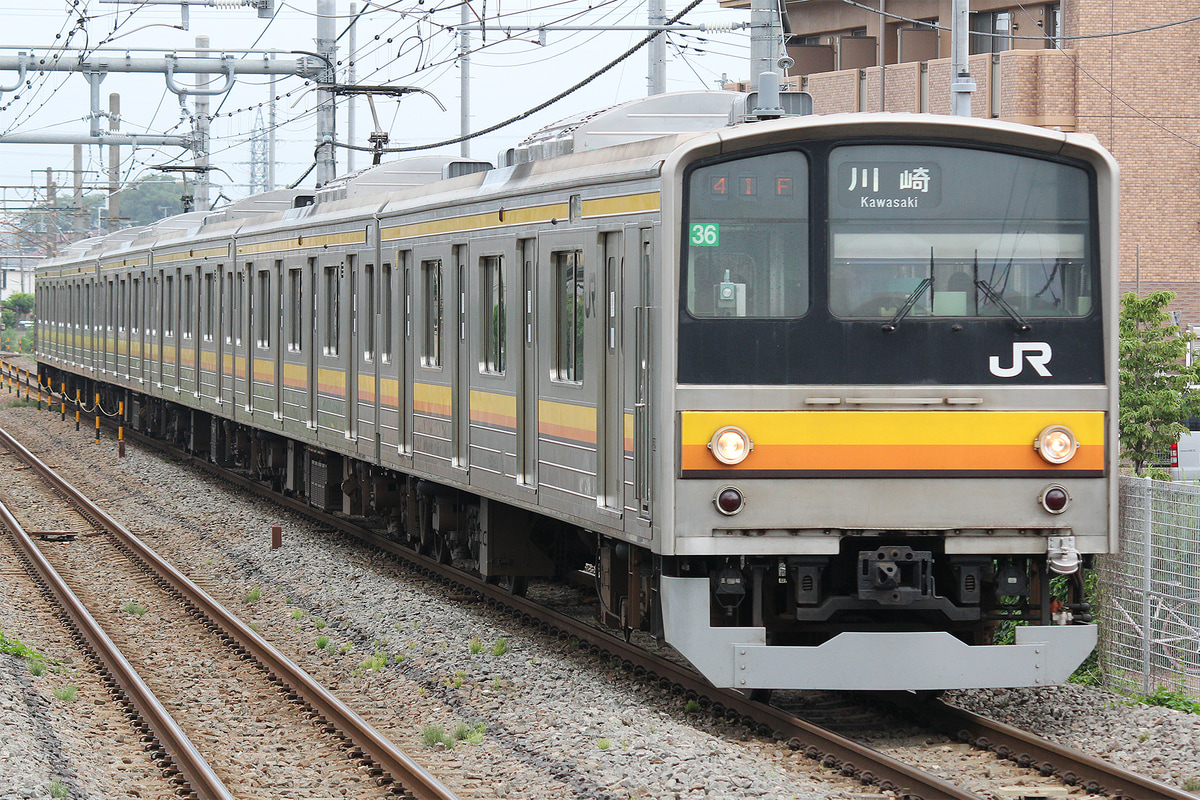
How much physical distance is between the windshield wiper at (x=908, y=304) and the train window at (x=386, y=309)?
6395 millimetres

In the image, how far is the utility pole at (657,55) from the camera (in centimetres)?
1942

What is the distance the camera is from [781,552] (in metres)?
8.16

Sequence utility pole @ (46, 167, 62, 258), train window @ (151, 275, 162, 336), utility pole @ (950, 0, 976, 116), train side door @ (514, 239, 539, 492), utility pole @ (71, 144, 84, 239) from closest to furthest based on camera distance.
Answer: train side door @ (514, 239, 539, 492) → utility pole @ (950, 0, 976, 116) → train window @ (151, 275, 162, 336) → utility pole @ (71, 144, 84, 239) → utility pole @ (46, 167, 62, 258)

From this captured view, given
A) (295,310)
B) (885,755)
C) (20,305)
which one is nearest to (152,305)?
(295,310)

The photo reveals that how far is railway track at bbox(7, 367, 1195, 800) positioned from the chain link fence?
127cm

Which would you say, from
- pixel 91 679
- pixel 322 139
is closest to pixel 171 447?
pixel 322 139

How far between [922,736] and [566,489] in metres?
2.61

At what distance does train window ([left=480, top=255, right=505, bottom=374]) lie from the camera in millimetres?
11047

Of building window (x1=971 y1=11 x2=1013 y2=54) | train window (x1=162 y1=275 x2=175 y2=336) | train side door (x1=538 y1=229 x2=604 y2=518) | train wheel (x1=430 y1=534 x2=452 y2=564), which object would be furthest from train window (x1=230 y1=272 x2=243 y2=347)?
building window (x1=971 y1=11 x2=1013 y2=54)

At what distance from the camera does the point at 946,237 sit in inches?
325

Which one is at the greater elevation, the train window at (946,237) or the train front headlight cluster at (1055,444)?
the train window at (946,237)

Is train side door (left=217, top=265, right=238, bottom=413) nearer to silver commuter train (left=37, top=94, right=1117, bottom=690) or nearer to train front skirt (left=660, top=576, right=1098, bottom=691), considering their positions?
silver commuter train (left=37, top=94, right=1117, bottom=690)

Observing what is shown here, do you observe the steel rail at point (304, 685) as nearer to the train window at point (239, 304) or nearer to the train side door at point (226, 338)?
the train window at point (239, 304)

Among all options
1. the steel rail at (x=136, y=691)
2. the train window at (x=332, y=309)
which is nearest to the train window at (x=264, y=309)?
the train window at (x=332, y=309)
